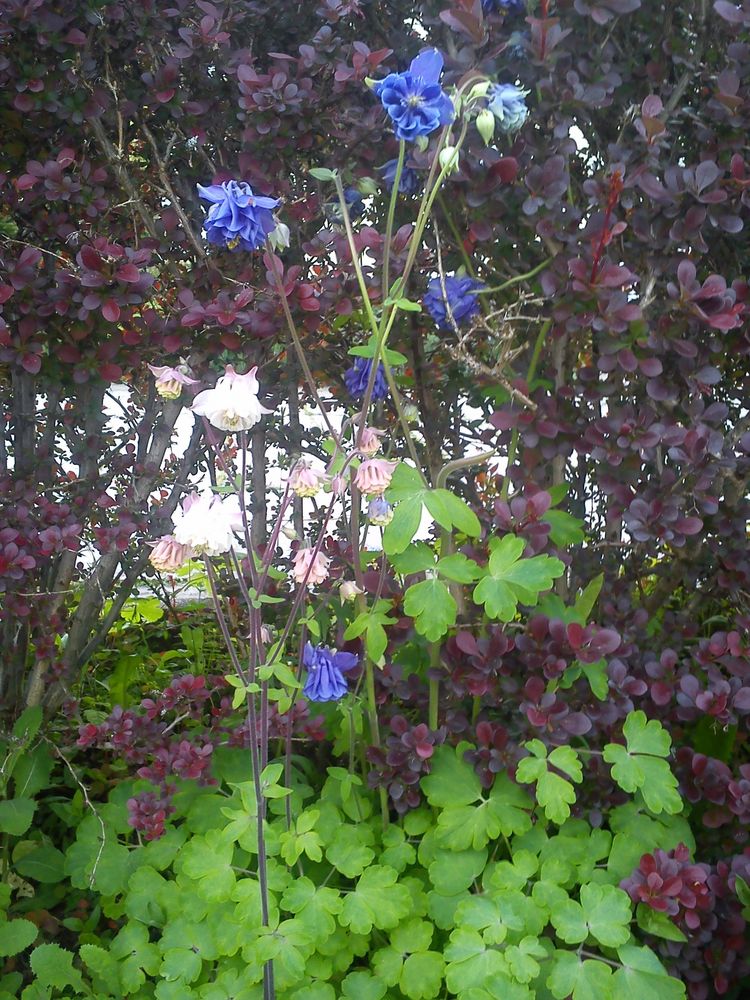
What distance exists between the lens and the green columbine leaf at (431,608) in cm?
153

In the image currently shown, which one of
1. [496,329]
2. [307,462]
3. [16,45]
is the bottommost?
[307,462]

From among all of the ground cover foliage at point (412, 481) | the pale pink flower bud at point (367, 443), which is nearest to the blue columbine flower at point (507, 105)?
the ground cover foliage at point (412, 481)

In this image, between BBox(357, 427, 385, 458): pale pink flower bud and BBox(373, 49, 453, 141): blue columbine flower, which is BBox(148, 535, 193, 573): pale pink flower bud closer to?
BBox(357, 427, 385, 458): pale pink flower bud

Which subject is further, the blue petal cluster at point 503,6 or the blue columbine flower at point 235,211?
the blue petal cluster at point 503,6

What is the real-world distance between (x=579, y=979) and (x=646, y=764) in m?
0.40

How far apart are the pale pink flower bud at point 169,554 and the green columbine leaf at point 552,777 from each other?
764 millimetres

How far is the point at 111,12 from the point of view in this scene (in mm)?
1768

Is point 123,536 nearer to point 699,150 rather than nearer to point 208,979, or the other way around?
point 208,979

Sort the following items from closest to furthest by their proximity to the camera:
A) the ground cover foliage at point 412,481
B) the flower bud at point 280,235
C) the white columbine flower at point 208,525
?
the white columbine flower at point 208,525 < the flower bud at point 280,235 < the ground cover foliage at point 412,481

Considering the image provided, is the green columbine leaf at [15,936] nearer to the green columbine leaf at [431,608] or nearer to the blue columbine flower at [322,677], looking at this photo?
the blue columbine flower at [322,677]

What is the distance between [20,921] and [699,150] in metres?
2.14

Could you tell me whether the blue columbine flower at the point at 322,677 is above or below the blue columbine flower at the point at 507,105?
below

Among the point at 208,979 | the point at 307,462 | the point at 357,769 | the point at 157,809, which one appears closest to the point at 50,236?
the point at 307,462

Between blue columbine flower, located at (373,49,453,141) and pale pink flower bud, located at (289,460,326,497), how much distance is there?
Answer: 1.81ft
